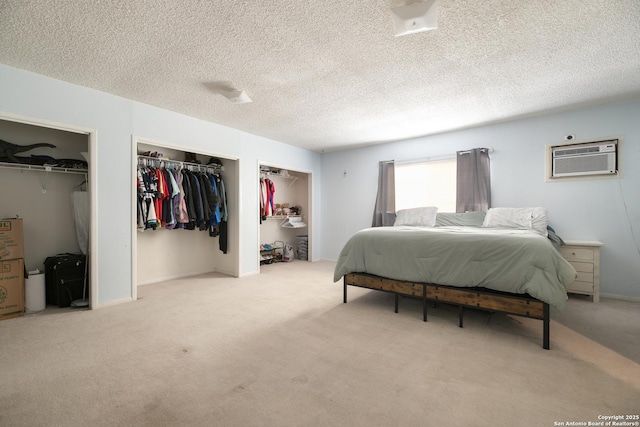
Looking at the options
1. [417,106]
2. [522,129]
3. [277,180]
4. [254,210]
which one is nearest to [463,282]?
[417,106]

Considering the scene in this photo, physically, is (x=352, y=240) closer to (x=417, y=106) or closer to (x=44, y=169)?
(x=417, y=106)

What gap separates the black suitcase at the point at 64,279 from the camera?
9.67 ft

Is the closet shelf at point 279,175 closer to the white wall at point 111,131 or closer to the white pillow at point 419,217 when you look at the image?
the white wall at point 111,131

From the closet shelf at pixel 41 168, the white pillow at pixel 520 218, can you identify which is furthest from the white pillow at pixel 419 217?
the closet shelf at pixel 41 168

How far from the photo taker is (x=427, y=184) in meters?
4.68

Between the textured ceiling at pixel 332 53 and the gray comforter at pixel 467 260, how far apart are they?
1541 millimetres

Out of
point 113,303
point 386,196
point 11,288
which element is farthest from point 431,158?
point 11,288

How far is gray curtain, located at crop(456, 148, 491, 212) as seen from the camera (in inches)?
159

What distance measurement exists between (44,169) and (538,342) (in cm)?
507

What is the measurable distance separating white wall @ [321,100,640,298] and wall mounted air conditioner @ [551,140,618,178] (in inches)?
3.8

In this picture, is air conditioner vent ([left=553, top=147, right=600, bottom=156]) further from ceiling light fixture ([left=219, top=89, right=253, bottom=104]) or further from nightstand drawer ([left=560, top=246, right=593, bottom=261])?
ceiling light fixture ([left=219, top=89, right=253, bottom=104])

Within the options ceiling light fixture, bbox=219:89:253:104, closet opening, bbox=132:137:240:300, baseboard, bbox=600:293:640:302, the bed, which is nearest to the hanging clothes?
closet opening, bbox=132:137:240:300

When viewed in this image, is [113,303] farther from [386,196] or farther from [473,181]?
[473,181]

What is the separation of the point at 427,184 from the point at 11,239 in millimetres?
5325
